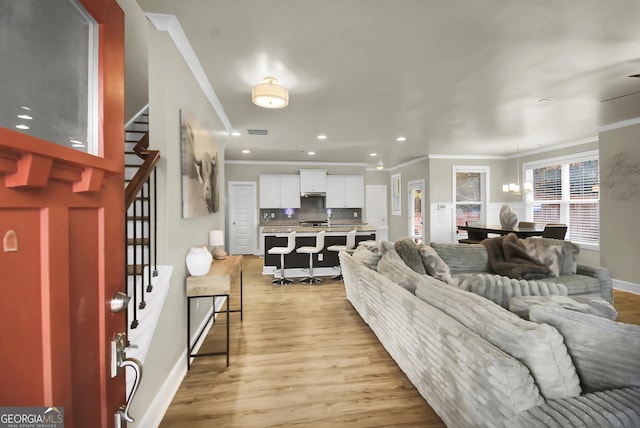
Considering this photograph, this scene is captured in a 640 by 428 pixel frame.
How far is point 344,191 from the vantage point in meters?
8.45

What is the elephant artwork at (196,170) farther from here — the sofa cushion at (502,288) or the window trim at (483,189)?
the window trim at (483,189)

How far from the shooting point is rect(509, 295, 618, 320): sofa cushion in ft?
4.43

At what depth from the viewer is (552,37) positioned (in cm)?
231

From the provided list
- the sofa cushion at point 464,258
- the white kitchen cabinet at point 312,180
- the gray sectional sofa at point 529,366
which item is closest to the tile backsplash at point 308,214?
the white kitchen cabinet at point 312,180

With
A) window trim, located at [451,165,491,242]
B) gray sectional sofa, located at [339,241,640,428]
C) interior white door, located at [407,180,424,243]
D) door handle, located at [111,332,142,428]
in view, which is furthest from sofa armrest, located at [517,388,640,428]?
interior white door, located at [407,180,424,243]

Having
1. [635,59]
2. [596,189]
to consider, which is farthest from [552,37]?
[596,189]

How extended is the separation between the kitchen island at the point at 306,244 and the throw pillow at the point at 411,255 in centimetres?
250

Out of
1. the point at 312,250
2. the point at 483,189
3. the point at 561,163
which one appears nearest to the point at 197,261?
the point at 312,250

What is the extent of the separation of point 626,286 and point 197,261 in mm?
6344

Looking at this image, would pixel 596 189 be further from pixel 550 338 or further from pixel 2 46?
pixel 2 46

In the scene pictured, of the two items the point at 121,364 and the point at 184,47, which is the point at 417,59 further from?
the point at 121,364

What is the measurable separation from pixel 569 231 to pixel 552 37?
5.55 m

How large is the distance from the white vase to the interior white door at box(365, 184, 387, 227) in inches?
322

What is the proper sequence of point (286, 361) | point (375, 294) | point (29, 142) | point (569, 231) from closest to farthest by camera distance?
point (29, 142) → point (286, 361) → point (375, 294) → point (569, 231)
